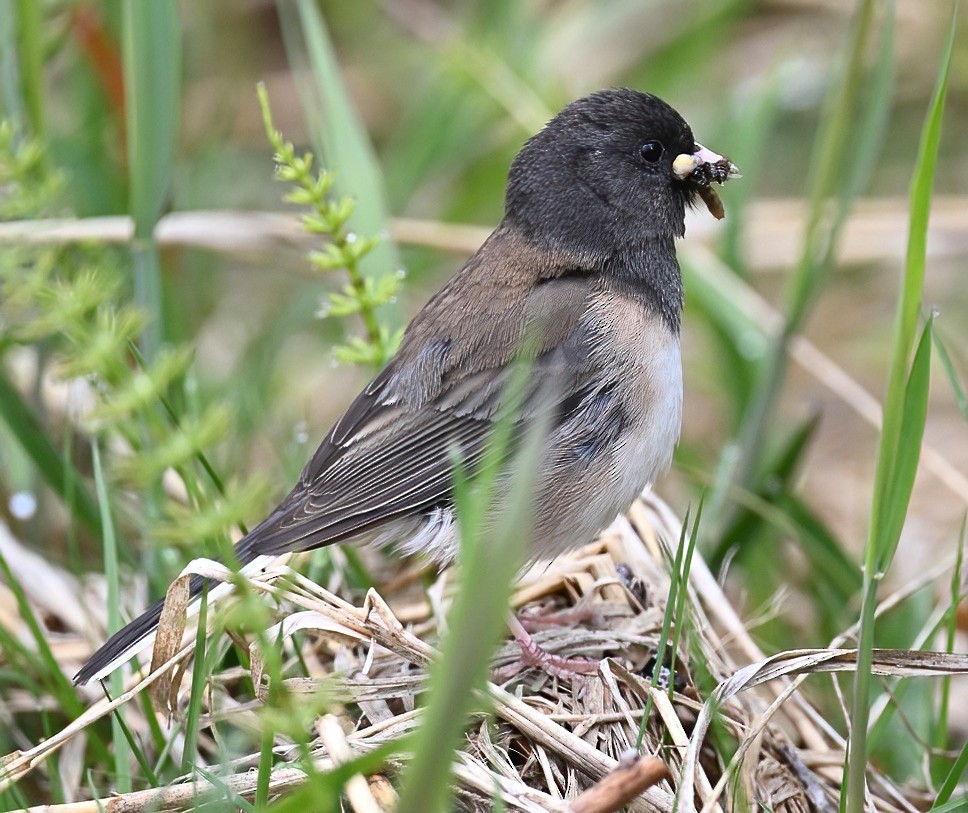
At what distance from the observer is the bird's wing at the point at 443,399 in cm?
211

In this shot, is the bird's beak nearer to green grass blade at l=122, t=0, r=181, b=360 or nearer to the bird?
the bird

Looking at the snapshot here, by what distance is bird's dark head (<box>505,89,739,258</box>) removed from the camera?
2.36 meters

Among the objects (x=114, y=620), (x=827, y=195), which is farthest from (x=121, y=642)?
(x=827, y=195)

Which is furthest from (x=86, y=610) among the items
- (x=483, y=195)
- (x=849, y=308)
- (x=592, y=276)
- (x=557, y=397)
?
(x=849, y=308)

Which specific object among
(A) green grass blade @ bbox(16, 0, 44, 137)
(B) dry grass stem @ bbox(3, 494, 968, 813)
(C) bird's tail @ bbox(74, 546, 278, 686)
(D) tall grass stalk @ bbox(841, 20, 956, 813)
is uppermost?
(A) green grass blade @ bbox(16, 0, 44, 137)

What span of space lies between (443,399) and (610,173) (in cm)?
57

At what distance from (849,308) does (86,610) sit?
10.3 ft

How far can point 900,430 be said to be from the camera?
146 cm

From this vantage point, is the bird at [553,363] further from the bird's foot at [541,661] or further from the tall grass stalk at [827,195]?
the tall grass stalk at [827,195]

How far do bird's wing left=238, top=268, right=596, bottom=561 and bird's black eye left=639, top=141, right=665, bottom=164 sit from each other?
0.32 metres

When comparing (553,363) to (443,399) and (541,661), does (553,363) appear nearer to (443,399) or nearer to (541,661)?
(443,399)

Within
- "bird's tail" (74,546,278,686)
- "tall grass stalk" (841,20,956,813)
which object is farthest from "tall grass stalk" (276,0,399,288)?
Answer: "tall grass stalk" (841,20,956,813)

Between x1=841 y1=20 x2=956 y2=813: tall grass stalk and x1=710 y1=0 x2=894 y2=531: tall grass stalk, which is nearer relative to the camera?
x1=841 y1=20 x2=956 y2=813: tall grass stalk

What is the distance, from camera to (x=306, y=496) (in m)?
2.08
